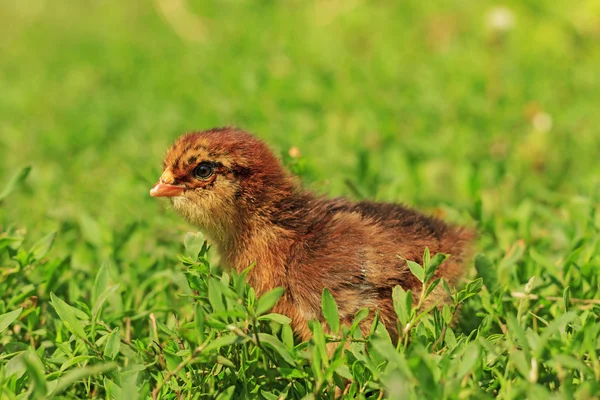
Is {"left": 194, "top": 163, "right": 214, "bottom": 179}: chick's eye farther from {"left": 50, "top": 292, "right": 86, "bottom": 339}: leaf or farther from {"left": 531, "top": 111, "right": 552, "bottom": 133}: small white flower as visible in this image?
{"left": 531, "top": 111, "right": 552, "bottom": 133}: small white flower

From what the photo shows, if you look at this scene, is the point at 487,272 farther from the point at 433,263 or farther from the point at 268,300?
the point at 268,300

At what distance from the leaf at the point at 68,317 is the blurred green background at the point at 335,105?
3.19 feet

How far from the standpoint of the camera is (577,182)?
441 centimetres

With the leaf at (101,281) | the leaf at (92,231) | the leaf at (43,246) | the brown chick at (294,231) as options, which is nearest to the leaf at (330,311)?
the brown chick at (294,231)

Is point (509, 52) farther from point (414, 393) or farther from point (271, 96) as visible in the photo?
point (414, 393)

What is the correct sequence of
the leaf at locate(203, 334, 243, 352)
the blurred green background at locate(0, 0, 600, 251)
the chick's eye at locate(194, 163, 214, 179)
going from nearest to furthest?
the leaf at locate(203, 334, 243, 352) < the chick's eye at locate(194, 163, 214, 179) < the blurred green background at locate(0, 0, 600, 251)

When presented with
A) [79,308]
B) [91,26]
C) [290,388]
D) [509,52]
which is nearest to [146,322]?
[79,308]

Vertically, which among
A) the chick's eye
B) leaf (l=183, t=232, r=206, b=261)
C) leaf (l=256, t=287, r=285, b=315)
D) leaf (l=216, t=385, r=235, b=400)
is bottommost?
leaf (l=216, t=385, r=235, b=400)

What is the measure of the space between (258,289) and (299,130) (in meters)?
2.58

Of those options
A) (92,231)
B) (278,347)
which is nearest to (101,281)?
(92,231)

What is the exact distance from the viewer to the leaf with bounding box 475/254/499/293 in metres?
2.88

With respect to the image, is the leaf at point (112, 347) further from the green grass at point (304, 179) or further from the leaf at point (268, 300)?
the leaf at point (268, 300)

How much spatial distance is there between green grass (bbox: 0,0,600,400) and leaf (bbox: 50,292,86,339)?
0.04 ft

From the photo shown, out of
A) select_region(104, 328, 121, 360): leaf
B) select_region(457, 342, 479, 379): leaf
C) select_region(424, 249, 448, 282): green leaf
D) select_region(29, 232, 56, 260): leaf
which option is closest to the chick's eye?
select_region(29, 232, 56, 260): leaf
